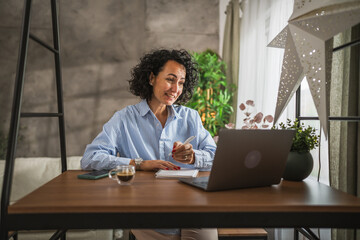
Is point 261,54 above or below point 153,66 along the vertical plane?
above

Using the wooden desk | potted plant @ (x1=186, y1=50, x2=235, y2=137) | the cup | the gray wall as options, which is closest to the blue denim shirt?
the cup

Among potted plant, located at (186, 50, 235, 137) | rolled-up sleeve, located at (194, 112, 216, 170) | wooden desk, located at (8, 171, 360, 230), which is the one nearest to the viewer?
wooden desk, located at (8, 171, 360, 230)

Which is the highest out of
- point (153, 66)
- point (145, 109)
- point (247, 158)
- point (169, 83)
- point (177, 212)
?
point (153, 66)

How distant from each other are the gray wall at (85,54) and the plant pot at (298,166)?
9.13 ft

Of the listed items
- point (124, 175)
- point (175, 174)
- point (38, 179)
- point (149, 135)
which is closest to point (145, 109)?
point (149, 135)

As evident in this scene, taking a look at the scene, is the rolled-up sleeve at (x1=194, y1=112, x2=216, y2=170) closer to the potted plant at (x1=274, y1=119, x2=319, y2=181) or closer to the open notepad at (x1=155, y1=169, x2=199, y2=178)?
the open notepad at (x1=155, y1=169, x2=199, y2=178)

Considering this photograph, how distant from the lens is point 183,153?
5.08 ft

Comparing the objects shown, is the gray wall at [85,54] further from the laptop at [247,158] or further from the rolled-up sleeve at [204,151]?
the laptop at [247,158]

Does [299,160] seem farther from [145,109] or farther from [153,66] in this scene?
[153,66]

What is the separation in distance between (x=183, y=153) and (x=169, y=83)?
540mm

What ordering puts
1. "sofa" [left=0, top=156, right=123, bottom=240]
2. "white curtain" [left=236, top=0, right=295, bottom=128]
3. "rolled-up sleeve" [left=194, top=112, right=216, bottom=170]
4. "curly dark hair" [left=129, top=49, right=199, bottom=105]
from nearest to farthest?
"rolled-up sleeve" [left=194, top=112, right=216, bottom=170] → "curly dark hair" [left=129, top=49, right=199, bottom=105] → "sofa" [left=0, top=156, right=123, bottom=240] → "white curtain" [left=236, top=0, right=295, bottom=128]

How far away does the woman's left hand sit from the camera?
1524mm

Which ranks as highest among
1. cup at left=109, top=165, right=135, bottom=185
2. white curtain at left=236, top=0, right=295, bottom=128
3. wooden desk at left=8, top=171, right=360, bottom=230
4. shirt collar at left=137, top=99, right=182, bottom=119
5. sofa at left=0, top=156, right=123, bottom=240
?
white curtain at left=236, top=0, right=295, bottom=128

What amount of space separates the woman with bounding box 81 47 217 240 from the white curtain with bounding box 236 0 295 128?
1.03 m
